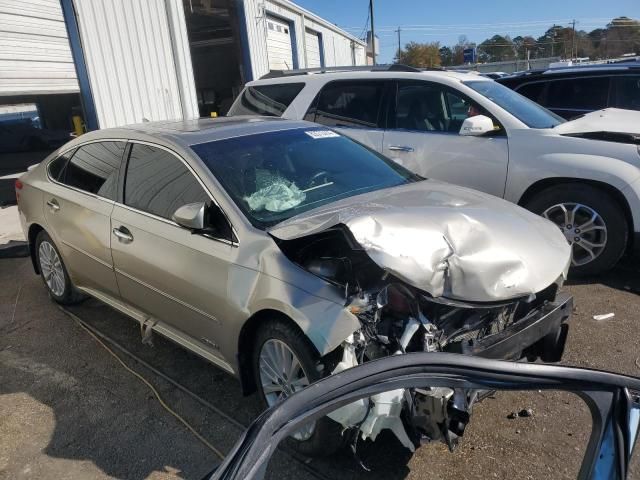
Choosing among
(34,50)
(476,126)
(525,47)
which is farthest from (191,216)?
(525,47)

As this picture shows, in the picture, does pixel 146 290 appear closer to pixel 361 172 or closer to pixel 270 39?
pixel 361 172

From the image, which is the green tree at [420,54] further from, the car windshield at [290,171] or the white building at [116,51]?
the car windshield at [290,171]

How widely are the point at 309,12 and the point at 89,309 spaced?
18195 millimetres

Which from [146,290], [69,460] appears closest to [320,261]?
[146,290]

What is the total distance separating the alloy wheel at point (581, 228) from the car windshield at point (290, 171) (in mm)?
1769

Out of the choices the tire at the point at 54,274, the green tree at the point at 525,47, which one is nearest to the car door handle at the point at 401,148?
the tire at the point at 54,274

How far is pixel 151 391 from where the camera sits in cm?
340

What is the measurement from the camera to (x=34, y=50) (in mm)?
8242

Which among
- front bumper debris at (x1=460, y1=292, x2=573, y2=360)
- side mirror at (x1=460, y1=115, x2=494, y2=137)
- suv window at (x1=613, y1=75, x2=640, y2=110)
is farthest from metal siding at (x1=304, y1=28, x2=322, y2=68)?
front bumper debris at (x1=460, y1=292, x2=573, y2=360)

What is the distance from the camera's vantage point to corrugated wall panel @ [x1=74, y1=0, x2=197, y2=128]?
9062mm

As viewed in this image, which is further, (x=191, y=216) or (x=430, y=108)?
(x=430, y=108)

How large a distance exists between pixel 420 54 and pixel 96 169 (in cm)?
7789

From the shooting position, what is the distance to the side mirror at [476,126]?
4.94 meters

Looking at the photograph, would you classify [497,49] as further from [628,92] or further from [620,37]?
[628,92]
